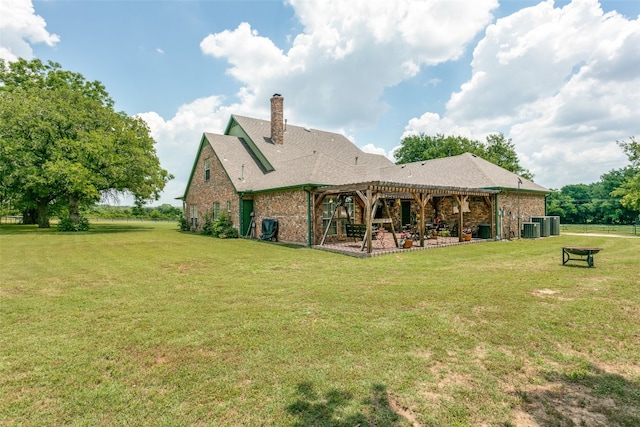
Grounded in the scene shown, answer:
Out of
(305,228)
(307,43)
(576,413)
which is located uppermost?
(307,43)

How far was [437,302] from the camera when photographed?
5590mm

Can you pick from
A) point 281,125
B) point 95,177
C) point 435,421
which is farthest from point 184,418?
point 95,177

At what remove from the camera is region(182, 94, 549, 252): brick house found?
14.7 m

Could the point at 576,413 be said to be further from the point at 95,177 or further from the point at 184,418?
the point at 95,177

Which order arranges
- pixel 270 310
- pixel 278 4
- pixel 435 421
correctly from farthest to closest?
1. pixel 278 4
2. pixel 270 310
3. pixel 435 421

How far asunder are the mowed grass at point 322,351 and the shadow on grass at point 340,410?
0.04 ft

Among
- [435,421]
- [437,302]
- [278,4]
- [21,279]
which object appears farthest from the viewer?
[278,4]

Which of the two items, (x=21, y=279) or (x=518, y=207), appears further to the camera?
(x=518, y=207)

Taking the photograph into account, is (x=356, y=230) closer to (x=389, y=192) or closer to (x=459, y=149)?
(x=389, y=192)

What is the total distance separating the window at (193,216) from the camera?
25.3 m

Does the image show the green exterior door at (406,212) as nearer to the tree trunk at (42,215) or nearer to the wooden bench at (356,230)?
the wooden bench at (356,230)

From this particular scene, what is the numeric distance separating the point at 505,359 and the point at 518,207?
58.9 ft

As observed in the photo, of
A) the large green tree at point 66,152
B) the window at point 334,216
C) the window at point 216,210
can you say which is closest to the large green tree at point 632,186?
the window at point 334,216

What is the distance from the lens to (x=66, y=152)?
2319 cm
